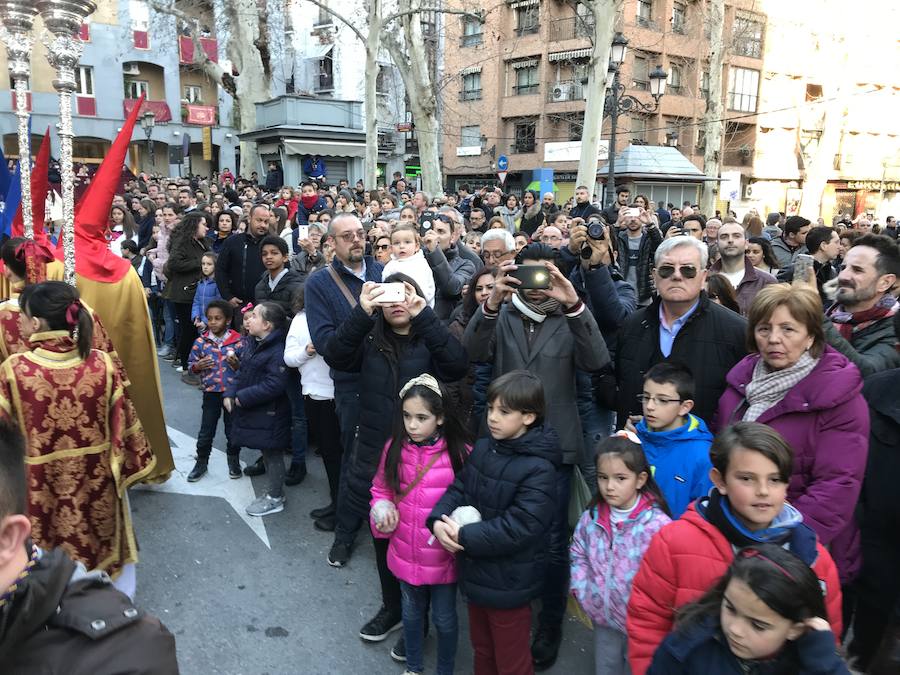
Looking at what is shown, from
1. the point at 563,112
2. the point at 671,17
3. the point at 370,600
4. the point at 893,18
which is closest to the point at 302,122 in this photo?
the point at 563,112

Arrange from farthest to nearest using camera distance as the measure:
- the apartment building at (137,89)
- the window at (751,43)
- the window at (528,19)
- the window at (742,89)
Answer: the window at (742,89) < the window at (751,43) < the window at (528,19) < the apartment building at (137,89)

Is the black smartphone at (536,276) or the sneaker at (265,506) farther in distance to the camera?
the sneaker at (265,506)

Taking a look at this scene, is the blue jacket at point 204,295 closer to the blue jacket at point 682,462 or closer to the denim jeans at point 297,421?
the denim jeans at point 297,421

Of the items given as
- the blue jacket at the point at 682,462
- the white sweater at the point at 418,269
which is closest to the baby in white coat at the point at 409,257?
the white sweater at the point at 418,269

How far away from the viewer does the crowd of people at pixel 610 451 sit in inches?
83.7

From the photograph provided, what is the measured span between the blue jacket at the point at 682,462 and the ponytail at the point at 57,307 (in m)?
2.74

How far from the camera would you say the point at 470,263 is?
5891 mm

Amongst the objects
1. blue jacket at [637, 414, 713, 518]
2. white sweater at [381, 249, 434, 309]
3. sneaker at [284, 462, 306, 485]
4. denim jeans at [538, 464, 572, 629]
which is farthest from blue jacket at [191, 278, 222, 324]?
blue jacket at [637, 414, 713, 518]

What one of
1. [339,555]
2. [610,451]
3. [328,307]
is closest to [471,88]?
[328,307]

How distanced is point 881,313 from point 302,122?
2430 cm

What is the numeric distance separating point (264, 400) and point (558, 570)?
241 cm

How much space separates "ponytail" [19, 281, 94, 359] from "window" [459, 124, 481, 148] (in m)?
36.5

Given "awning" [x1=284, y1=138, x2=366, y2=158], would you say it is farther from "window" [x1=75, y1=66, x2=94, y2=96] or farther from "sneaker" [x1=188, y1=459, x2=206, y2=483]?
"sneaker" [x1=188, y1=459, x2=206, y2=483]

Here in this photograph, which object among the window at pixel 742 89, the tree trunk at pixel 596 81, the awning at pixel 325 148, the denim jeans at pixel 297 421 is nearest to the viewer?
the denim jeans at pixel 297 421
